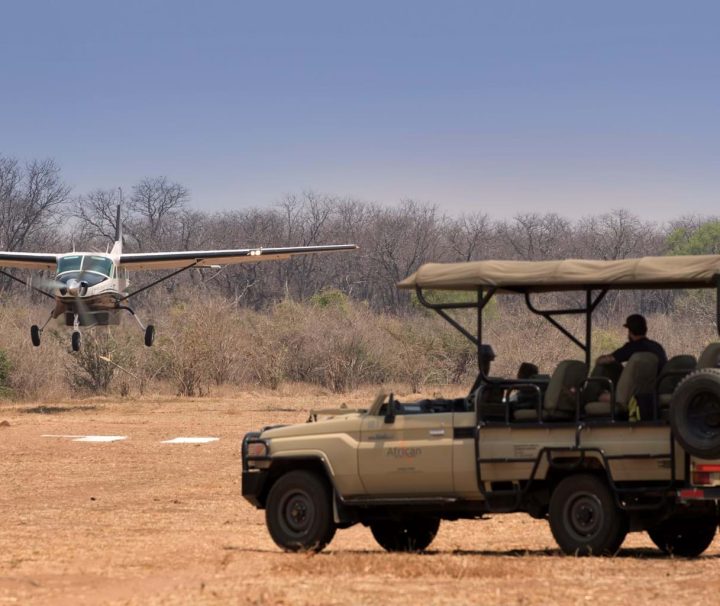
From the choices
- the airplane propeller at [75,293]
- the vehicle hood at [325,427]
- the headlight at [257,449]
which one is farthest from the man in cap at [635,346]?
the airplane propeller at [75,293]

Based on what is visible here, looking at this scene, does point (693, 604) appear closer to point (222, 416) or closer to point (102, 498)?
point (102, 498)

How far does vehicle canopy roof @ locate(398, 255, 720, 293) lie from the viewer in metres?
12.2

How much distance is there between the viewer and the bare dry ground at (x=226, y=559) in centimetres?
1053

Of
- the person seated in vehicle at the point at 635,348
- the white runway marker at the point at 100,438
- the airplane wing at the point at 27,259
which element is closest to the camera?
the person seated in vehicle at the point at 635,348

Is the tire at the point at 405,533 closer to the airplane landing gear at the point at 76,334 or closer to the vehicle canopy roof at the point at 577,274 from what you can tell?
the vehicle canopy roof at the point at 577,274

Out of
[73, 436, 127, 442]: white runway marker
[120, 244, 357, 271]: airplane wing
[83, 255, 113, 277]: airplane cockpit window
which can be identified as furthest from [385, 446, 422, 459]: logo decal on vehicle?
[120, 244, 357, 271]: airplane wing

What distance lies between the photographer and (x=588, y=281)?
12.6m

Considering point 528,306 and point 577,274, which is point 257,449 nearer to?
point 528,306

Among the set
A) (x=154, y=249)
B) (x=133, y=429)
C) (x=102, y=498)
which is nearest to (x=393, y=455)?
(x=102, y=498)

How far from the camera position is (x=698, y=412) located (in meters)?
11.8

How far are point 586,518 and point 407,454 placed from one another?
1696mm

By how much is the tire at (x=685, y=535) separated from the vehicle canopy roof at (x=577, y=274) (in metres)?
2.14

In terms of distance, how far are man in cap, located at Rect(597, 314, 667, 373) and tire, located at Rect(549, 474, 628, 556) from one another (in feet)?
4.11

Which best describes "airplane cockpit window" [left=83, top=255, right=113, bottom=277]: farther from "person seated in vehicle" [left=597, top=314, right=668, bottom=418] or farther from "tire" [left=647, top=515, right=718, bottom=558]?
"tire" [left=647, top=515, right=718, bottom=558]
